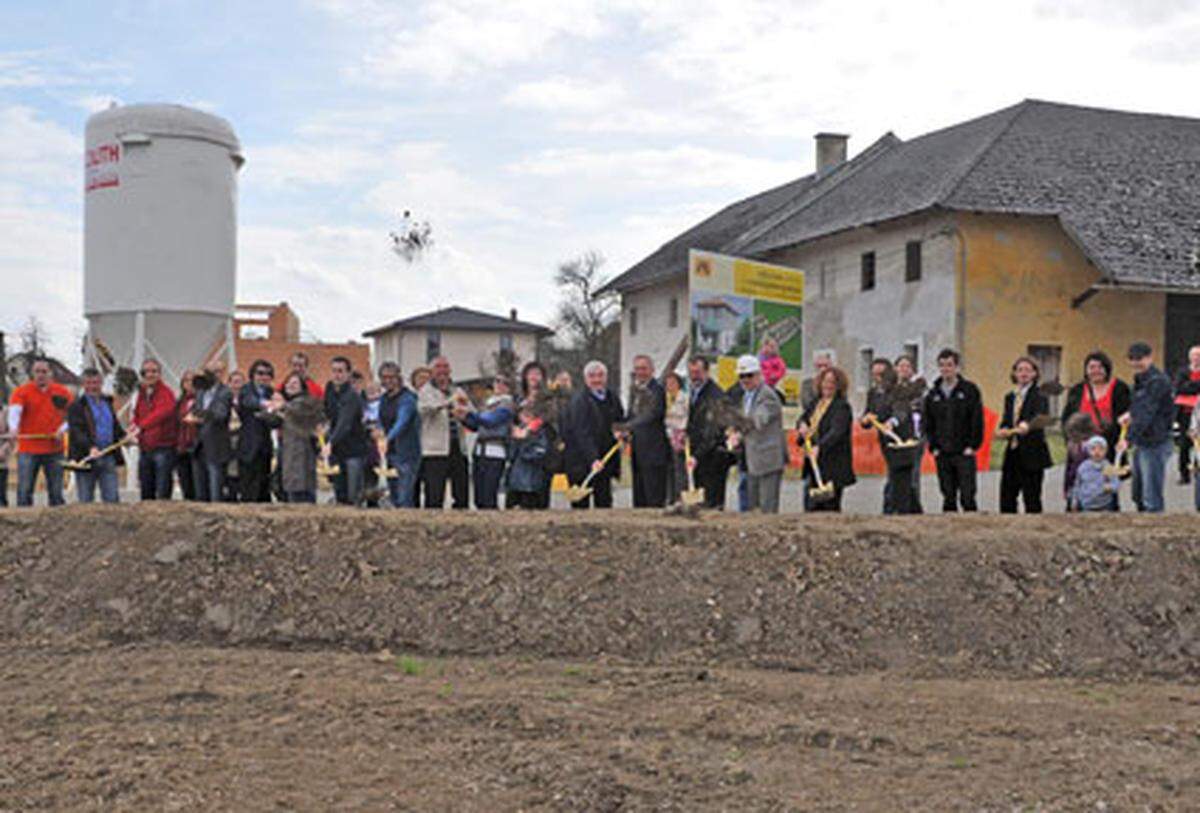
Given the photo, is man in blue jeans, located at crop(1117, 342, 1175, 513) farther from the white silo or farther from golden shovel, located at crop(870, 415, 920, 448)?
the white silo

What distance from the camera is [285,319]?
46.1m

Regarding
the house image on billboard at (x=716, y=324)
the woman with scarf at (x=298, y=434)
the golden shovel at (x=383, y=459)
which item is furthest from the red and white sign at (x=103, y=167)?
the golden shovel at (x=383, y=459)

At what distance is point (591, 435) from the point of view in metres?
10.2

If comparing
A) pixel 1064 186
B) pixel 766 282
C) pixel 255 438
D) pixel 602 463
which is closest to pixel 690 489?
pixel 602 463

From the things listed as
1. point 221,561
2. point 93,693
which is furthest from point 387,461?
point 93,693

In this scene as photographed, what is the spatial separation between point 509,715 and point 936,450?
5338mm

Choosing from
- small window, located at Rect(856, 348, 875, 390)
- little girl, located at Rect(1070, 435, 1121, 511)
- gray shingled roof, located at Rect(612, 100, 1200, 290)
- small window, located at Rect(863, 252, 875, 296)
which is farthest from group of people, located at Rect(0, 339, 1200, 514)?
small window, located at Rect(856, 348, 875, 390)

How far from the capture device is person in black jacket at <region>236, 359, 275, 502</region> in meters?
11.0

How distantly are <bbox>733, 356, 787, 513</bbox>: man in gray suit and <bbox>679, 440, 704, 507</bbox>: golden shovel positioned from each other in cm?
43

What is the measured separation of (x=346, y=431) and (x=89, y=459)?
97.7 inches

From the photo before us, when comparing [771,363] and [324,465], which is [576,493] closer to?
[324,465]

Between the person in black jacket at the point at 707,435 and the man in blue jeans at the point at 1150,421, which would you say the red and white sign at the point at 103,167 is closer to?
the person in black jacket at the point at 707,435

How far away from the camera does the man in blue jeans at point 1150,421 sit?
9539 millimetres

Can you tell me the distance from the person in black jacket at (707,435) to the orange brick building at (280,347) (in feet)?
91.4
